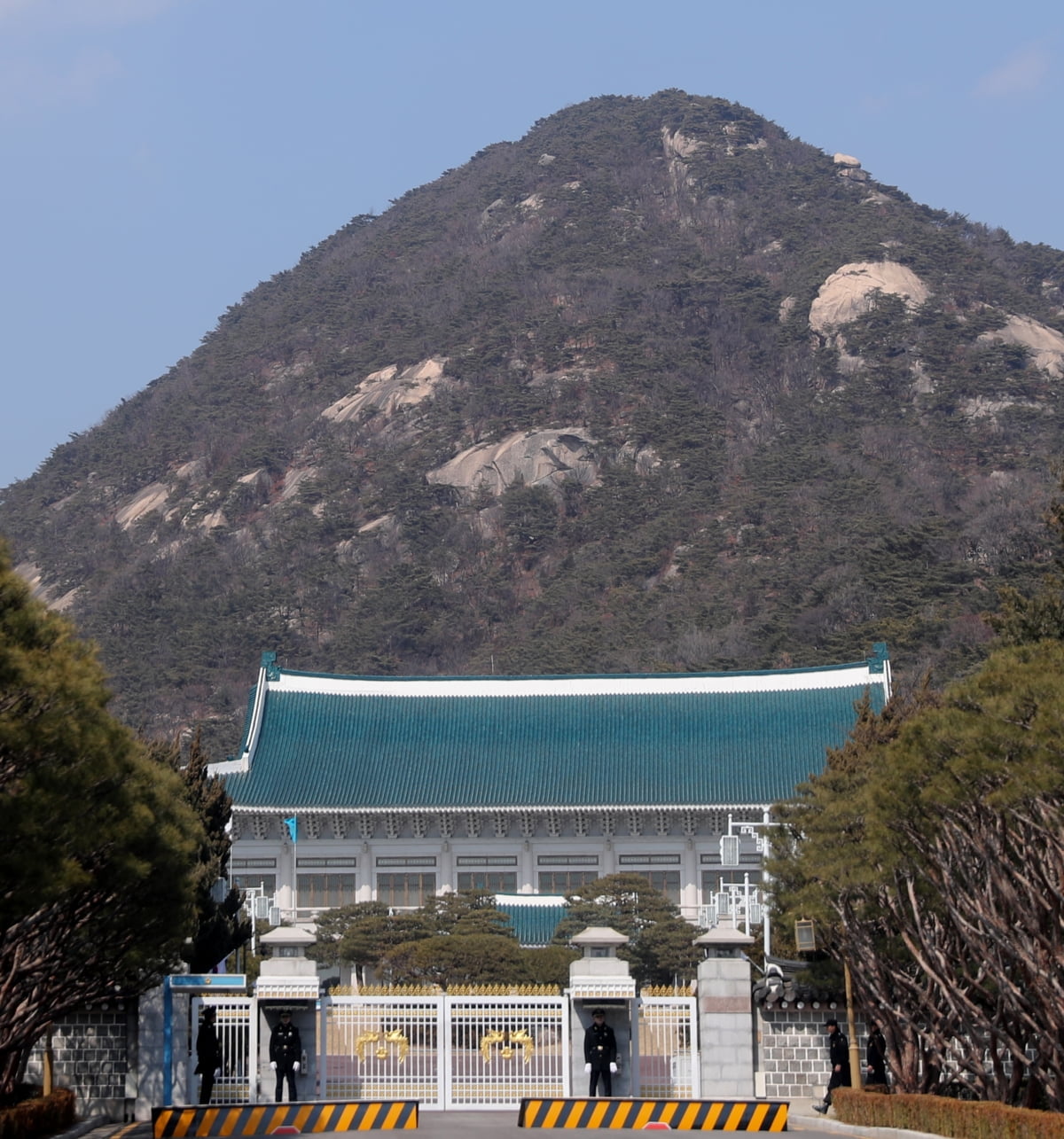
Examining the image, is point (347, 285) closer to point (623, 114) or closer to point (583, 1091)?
point (623, 114)

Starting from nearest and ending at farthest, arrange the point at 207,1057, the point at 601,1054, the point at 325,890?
the point at 601,1054 < the point at 207,1057 < the point at 325,890

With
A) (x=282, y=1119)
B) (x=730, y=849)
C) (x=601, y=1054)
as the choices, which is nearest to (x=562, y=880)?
(x=730, y=849)

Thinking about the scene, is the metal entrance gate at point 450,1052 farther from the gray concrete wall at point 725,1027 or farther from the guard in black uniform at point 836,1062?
the guard in black uniform at point 836,1062

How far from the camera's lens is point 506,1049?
2900cm

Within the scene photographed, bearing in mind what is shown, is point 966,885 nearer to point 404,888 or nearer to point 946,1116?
point 946,1116

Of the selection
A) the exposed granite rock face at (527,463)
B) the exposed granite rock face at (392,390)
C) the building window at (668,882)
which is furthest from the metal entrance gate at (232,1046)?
the exposed granite rock face at (392,390)

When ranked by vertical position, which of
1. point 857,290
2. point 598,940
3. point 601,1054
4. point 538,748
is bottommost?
point 601,1054

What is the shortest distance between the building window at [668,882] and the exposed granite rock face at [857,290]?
293 ft

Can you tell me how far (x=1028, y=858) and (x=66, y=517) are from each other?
128m

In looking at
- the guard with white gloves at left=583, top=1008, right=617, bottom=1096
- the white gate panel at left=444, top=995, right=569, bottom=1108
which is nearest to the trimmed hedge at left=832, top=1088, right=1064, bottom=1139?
the guard with white gloves at left=583, top=1008, right=617, bottom=1096

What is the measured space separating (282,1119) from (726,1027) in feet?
22.9

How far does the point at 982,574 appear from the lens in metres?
94.0

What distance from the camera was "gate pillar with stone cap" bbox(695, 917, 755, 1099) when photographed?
27.4 m

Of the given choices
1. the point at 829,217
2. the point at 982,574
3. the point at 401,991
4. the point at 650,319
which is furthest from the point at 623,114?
the point at 401,991
